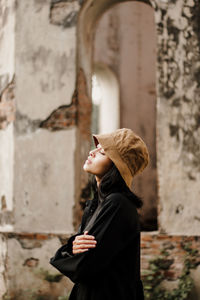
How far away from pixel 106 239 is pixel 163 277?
2.68m

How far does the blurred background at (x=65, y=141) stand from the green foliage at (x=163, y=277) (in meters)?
0.01

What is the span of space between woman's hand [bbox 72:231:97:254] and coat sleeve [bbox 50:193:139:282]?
0.02 metres

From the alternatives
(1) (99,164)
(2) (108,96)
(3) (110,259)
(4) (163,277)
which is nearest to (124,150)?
(1) (99,164)

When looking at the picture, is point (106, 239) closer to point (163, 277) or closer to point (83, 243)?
point (83, 243)

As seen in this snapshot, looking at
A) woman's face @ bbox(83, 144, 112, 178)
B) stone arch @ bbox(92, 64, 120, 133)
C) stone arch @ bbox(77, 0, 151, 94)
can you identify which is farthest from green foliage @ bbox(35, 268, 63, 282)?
stone arch @ bbox(92, 64, 120, 133)

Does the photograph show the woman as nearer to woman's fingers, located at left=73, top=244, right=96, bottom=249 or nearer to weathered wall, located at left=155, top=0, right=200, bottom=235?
woman's fingers, located at left=73, top=244, right=96, bottom=249

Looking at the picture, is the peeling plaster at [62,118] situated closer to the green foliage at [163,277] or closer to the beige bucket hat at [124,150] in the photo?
the green foliage at [163,277]

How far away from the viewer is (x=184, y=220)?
4.49 metres

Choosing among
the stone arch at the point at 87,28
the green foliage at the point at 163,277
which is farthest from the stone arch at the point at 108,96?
the green foliage at the point at 163,277

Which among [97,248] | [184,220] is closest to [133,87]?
[184,220]

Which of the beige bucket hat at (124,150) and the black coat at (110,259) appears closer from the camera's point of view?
the black coat at (110,259)

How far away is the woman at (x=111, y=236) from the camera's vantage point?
1935mm

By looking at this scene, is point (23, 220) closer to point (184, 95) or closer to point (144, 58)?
point (184, 95)

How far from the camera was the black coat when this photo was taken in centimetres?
192
